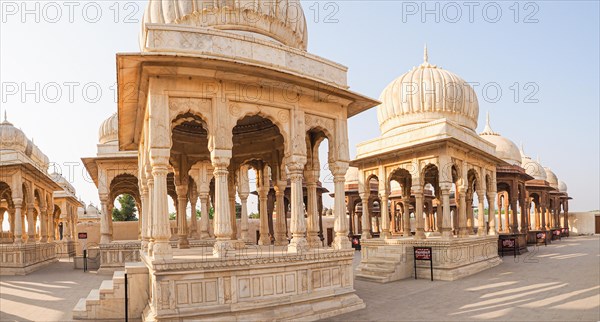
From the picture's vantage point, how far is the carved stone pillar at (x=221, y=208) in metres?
9.66

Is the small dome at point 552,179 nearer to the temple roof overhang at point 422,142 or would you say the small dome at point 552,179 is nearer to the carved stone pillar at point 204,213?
the temple roof overhang at point 422,142

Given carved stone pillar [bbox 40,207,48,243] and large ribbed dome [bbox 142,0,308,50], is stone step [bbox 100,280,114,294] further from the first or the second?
carved stone pillar [bbox 40,207,48,243]

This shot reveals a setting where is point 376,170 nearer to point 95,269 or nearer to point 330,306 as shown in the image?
point 330,306

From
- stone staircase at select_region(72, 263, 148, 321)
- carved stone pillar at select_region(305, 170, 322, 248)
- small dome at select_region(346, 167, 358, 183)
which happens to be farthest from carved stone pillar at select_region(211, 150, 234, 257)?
small dome at select_region(346, 167, 358, 183)

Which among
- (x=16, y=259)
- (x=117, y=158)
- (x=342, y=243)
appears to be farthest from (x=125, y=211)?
(x=342, y=243)

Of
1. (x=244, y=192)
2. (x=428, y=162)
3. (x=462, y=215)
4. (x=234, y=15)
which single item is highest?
(x=234, y=15)

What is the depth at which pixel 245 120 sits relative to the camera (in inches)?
580

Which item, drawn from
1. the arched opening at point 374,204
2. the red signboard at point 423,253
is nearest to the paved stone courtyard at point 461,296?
the red signboard at point 423,253

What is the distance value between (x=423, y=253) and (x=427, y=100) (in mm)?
8034

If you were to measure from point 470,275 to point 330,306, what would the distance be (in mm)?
9196

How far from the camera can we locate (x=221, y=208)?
9641 mm

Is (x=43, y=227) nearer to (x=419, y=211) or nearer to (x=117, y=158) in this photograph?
(x=117, y=158)

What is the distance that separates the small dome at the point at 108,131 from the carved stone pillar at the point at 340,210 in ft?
56.7

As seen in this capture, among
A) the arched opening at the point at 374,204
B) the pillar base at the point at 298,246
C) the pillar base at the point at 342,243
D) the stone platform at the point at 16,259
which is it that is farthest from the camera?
the stone platform at the point at 16,259
